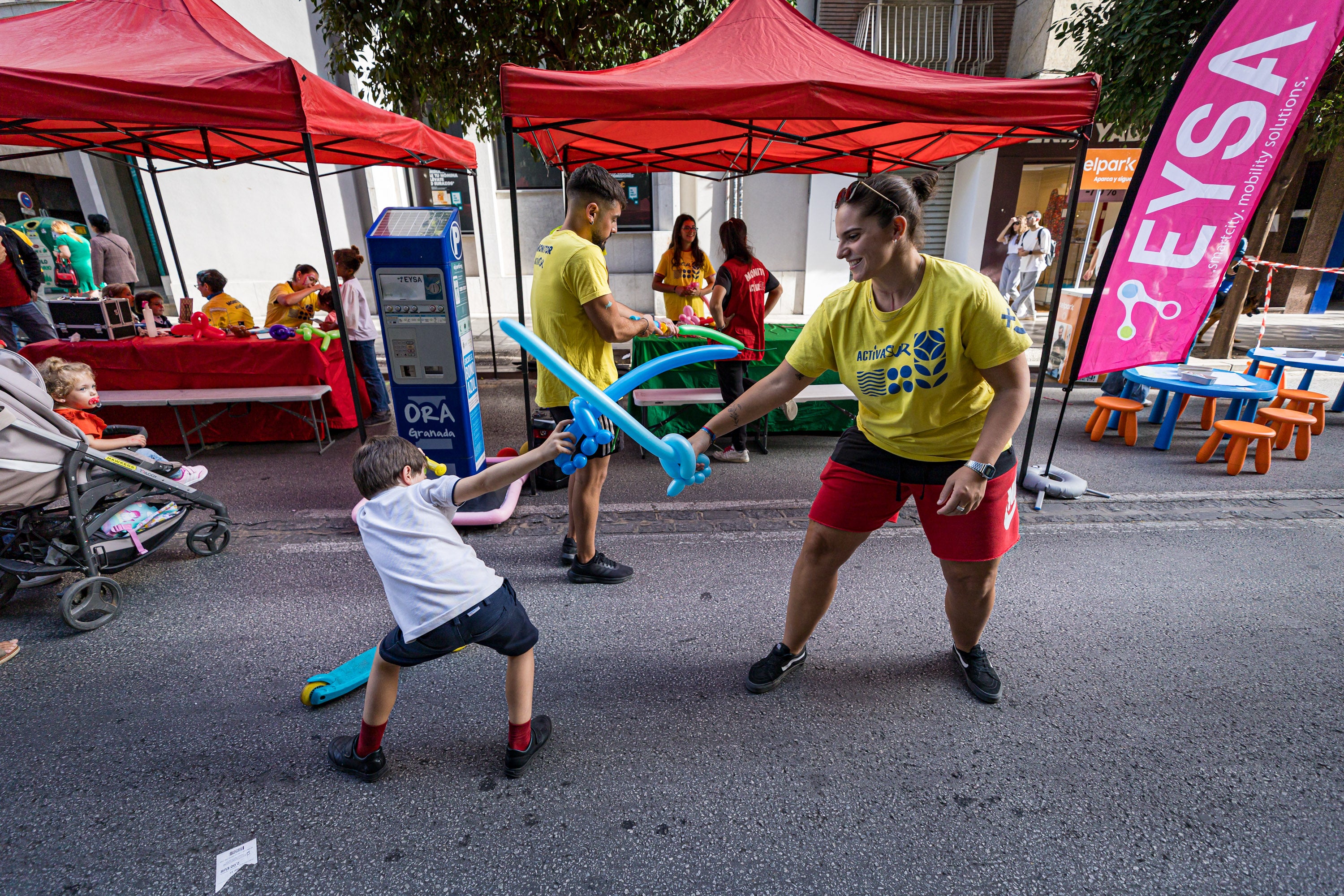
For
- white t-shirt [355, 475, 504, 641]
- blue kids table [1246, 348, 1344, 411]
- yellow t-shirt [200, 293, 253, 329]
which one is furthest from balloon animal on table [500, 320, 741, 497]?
blue kids table [1246, 348, 1344, 411]

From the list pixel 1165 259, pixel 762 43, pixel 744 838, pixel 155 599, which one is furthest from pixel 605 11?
pixel 744 838

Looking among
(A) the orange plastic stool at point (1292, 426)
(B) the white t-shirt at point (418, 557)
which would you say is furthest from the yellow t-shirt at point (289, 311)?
(A) the orange plastic stool at point (1292, 426)

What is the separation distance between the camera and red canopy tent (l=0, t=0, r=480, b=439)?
11.1 feet

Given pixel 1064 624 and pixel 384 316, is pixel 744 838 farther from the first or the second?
pixel 384 316

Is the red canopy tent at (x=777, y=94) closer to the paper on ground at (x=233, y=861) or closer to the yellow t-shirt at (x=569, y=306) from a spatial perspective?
the yellow t-shirt at (x=569, y=306)

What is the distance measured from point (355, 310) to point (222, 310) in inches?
57.3

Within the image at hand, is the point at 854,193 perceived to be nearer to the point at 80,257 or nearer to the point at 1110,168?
the point at 1110,168

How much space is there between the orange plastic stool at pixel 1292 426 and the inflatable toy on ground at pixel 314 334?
8.26 meters

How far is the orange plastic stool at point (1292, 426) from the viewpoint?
5273 mm

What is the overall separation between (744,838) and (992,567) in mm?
1295

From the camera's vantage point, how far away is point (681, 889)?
1794 mm

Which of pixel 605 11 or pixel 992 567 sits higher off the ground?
pixel 605 11

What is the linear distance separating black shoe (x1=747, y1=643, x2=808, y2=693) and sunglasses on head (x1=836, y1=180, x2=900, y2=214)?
1784 millimetres

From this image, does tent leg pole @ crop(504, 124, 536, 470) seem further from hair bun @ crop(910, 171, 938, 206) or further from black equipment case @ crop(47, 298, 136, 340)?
black equipment case @ crop(47, 298, 136, 340)
